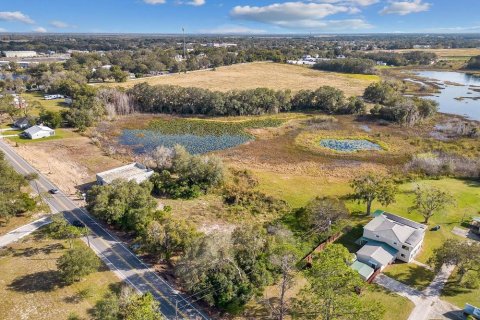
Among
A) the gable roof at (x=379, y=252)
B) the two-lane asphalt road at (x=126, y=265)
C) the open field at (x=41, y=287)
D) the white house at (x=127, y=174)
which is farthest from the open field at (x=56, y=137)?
the gable roof at (x=379, y=252)

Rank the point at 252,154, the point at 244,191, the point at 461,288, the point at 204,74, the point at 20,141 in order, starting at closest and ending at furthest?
1. the point at 461,288
2. the point at 244,191
3. the point at 252,154
4. the point at 20,141
5. the point at 204,74

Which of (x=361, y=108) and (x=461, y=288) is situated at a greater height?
(x=361, y=108)

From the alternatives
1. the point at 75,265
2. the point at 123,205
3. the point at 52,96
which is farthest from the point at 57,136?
the point at 75,265

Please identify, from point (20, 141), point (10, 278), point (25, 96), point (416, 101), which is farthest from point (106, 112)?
point (416, 101)

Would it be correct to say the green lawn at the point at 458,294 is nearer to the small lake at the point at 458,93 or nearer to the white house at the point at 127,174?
the white house at the point at 127,174

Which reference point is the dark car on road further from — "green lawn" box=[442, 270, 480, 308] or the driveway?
"green lawn" box=[442, 270, 480, 308]

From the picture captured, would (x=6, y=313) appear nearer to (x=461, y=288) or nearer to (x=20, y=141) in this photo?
(x=461, y=288)
